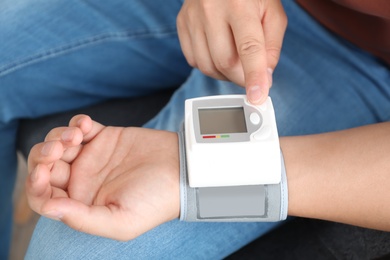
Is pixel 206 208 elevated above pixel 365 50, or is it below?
below

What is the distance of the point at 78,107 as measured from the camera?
1124mm

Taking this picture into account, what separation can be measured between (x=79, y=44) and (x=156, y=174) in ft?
1.27

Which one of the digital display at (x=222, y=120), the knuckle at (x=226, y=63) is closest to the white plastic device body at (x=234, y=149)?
the digital display at (x=222, y=120)

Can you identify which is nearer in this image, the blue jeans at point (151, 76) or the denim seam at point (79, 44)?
the blue jeans at point (151, 76)

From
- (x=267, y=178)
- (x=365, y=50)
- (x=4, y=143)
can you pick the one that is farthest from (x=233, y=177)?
(x=4, y=143)

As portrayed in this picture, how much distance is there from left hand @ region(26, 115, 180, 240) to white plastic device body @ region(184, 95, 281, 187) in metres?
0.06

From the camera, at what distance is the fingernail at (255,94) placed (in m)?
0.78

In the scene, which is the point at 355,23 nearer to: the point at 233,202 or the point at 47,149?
the point at 233,202

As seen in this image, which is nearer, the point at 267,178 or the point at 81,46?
the point at 267,178

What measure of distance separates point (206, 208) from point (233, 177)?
71mm

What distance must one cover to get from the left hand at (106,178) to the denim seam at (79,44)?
0.85ft

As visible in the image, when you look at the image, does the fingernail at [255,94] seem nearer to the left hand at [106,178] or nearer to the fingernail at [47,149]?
the left hand at [106,178]

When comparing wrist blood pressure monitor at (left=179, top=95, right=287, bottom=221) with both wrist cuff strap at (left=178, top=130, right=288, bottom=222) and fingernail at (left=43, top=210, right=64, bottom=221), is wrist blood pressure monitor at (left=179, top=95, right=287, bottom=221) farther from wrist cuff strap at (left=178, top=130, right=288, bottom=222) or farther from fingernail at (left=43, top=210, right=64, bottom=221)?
fingernail at (left=43, top=210, right=64, bottom=221)

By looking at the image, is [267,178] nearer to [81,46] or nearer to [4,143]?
[81,46]
